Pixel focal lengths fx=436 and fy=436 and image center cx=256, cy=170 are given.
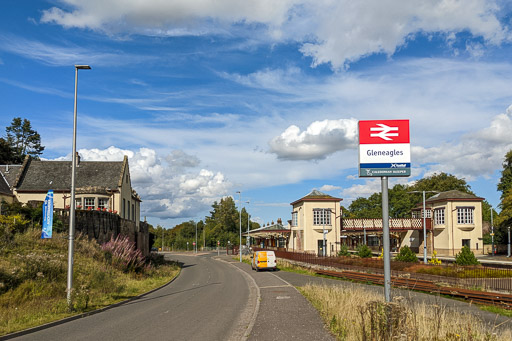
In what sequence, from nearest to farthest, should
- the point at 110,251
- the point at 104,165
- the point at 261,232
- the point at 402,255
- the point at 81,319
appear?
the point at 81,319
the point at 110,251
the point at 402,255
the point at 104,165
the point at 261,232

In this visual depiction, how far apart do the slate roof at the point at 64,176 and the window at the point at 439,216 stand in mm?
41863

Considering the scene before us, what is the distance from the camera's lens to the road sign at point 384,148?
967 centimetres

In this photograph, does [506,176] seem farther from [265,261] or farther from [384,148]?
[384,148]

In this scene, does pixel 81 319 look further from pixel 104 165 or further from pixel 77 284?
pixel 104 165

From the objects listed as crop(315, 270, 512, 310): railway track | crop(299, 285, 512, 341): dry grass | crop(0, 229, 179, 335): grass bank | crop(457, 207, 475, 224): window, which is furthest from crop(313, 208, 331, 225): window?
crop(299, 285, 512, 341): dry grass

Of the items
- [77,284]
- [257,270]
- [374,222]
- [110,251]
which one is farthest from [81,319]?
[374,222]

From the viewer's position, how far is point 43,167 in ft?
142

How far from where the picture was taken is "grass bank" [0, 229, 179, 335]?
14229 mm

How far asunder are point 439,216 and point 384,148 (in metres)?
54.8

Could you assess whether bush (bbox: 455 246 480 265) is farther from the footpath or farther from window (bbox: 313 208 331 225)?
window (bbox: 313 208 331 225)

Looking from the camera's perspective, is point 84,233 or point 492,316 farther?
point 84,233

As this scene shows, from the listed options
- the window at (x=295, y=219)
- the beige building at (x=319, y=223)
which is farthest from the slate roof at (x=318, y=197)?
the window at (x=295, y=219)

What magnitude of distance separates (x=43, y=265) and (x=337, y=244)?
143ft

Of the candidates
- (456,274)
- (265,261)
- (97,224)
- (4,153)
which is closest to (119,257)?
(97,224)
